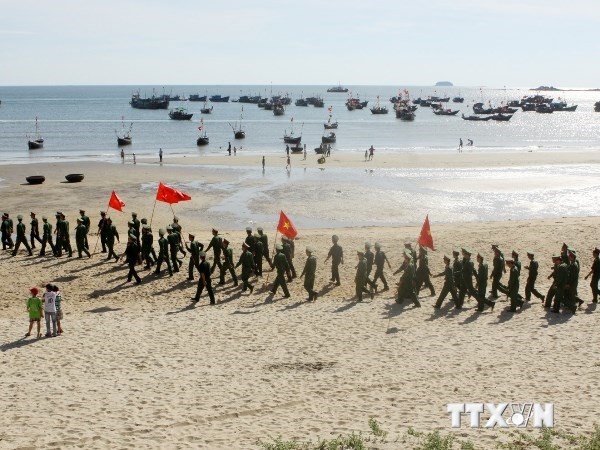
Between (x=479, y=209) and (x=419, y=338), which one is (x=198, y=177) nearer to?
(x=479, y=209)

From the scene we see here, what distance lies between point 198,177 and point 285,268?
2694cm

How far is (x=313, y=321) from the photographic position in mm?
15406

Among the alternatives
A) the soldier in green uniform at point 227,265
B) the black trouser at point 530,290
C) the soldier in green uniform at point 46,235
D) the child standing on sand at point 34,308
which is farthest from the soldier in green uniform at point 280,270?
the soldier in green uniform at point 46,235

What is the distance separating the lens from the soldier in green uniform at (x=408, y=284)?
16.4 metres

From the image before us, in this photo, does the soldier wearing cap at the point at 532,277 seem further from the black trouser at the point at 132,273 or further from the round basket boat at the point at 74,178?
the round basket boat at the point at 74,178

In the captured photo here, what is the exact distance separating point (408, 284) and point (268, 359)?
4834mm

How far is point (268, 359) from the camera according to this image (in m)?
13.0

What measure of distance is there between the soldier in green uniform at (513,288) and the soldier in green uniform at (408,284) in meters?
2.05

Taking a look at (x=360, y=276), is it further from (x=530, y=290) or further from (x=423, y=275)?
(x=530, y=290)

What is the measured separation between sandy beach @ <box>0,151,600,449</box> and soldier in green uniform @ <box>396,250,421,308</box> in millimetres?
323

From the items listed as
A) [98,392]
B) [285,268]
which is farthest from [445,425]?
[285,268]

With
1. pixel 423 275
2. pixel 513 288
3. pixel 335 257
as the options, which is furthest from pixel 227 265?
pixel 513 288

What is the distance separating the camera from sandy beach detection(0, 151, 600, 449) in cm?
1008

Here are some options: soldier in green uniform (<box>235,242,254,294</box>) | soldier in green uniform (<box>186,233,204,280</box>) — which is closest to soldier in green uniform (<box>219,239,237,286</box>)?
soldier in green uniform (<box>235,242,254,294</box>)
